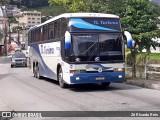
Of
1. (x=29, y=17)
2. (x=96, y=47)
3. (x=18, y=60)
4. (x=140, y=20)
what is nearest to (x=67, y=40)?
(x=96, y=47)

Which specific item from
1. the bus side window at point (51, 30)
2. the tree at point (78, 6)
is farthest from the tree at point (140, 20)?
the tree at point (78, 6)

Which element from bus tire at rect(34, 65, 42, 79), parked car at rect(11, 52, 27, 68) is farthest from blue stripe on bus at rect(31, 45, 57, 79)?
parked car at rect(11, 52, 27, 68)

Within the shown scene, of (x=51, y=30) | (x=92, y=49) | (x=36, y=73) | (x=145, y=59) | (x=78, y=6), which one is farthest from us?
(x=78, y=6)

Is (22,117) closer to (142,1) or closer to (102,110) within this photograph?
(102,110)

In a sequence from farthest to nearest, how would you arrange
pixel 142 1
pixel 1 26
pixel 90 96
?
pixel 1 26 < pixel 142 1 < pixel 90 96

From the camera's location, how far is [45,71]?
21.8 metres

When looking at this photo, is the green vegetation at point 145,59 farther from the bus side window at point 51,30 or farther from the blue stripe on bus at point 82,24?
the bus side window at point 51,30

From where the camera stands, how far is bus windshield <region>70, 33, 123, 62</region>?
15.9 metres

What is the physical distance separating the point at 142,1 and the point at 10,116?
520 inches

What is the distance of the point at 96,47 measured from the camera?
16.0m

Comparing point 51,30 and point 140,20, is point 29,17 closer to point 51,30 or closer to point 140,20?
point 140,20

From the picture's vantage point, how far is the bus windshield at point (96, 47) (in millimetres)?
15867

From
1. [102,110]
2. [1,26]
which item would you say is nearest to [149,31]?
[102,110]

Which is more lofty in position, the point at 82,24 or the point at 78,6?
the point at 78,6
